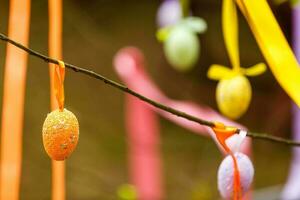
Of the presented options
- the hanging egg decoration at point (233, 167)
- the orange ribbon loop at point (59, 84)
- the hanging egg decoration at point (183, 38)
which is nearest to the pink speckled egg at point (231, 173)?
A: the hanging egg decoration at point (233, 167)

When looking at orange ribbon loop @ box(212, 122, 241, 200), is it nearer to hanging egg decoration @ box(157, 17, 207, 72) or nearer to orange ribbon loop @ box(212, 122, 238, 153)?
orange ribbon loop @ box(212, 122, 238, 153)

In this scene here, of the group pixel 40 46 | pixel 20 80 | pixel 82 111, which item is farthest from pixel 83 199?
pixel 20 80

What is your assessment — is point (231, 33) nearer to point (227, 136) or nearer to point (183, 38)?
→ point (227, 136)

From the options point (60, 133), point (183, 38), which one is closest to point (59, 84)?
point (60, 133)

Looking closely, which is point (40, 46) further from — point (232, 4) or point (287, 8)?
point (232, 4)

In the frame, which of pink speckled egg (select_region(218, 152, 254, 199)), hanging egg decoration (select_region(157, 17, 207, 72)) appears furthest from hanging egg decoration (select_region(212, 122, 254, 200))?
hanging egg decoration (select_region(157, 17, 207, 72))

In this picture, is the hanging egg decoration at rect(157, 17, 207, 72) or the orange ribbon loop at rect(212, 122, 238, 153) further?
the hanging egg decoration at rect(157, 17, 207, 72)

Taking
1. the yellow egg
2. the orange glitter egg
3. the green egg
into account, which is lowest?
the orange glitter egg
